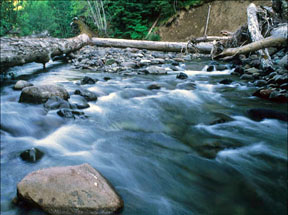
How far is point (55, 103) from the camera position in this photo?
3.55m

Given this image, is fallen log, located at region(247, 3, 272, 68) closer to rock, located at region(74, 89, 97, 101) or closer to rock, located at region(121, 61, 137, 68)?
rock, located at region(121, 61, 137, 68)

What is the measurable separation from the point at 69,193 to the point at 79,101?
2479 mm

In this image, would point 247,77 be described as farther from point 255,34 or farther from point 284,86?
point 284,86

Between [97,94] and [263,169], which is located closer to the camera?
[263,169]

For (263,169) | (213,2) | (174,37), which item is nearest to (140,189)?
(263,169)

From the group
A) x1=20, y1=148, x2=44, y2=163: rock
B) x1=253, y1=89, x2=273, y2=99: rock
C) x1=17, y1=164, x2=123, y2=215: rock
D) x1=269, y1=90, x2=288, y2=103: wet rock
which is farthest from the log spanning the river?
x1=17, y1=164, x2=123, y2=215: rock

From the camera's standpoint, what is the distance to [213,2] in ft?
50.4

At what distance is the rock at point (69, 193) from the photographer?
62.0 inches

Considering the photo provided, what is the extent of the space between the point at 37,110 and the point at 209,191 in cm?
262

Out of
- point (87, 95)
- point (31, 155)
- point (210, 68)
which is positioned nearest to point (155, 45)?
point (210, 68)

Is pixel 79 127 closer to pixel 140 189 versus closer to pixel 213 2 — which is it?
pixel 140 189

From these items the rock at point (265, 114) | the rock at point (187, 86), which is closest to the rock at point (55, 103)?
the rock at point (187, 86)

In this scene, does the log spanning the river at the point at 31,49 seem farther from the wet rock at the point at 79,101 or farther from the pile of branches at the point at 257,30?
the wet rock at the point at 79,101

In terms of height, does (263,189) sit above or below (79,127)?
below
